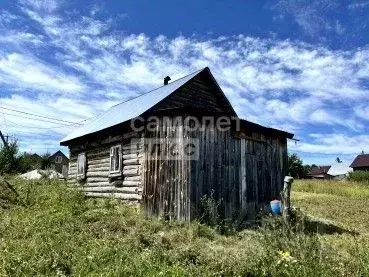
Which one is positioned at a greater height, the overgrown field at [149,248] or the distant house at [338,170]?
the distant house at [338,170]

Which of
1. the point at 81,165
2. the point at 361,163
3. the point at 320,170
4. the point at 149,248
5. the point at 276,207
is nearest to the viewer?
the point at 149,248

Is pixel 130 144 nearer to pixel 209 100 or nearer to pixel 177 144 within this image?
pixel 177 144

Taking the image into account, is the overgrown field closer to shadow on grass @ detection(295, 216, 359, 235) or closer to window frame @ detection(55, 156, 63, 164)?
shadow on grass @ detection(295, 216, 359, 235)

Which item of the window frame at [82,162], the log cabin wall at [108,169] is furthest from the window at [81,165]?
the log cabin wall at [108,169]

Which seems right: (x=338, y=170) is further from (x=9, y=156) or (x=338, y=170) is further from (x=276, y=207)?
(x=276, y=207)

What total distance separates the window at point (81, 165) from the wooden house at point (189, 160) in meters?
2.45

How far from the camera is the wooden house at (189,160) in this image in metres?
12.9

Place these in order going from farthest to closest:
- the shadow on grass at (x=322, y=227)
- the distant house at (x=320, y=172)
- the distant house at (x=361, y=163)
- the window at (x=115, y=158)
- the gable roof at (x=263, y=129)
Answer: the distant house at (x=320, y=172) < the distant house at (x=361, y=163) < the window at (x=115, y=158) < the gable roof at (x=263, y=129) < the shadow on grass at (x=322, y=227)

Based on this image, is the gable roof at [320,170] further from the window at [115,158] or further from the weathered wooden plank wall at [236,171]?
the window at [115,158]

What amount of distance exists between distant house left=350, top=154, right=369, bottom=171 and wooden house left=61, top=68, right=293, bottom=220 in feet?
230

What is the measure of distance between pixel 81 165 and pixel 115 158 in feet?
15.0

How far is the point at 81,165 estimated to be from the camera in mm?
20297

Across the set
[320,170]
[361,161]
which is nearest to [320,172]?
[320,170]

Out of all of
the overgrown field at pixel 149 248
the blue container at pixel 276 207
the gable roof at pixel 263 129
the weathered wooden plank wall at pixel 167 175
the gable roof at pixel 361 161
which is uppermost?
the gable roof at pixel 361 161
